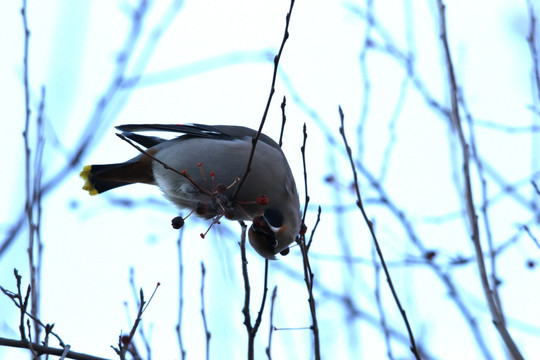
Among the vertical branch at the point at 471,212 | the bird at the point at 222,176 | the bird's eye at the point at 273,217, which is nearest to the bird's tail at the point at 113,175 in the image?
the bird at the point at 222,176

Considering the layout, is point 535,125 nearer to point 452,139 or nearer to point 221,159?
point 452,139

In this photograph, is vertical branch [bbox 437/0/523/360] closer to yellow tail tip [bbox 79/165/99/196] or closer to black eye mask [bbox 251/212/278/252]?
black eye mask [bbox 251/212/278/252]

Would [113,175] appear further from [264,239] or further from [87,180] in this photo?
[264,239]

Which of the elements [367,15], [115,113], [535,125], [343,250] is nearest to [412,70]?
[367,15]

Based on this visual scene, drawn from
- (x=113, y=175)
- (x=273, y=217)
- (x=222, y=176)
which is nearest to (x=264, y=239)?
(x=273, y=217)

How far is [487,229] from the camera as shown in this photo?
351 centimetres

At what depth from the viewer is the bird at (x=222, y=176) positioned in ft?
12.6

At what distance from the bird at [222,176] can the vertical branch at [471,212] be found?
0.92 m

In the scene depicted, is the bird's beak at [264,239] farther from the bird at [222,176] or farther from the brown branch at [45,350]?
the brown branch at [45,350]

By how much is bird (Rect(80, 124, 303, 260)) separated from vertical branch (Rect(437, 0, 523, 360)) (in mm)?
922

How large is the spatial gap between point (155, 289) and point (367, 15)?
2.77 m

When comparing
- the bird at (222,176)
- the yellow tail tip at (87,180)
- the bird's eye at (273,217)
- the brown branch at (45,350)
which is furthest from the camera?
the yellow tail tip at (87,180)

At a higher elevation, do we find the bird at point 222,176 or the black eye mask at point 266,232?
the bird at point 222,176

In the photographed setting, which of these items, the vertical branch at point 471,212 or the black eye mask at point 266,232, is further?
the black eye mask at point 266,232
